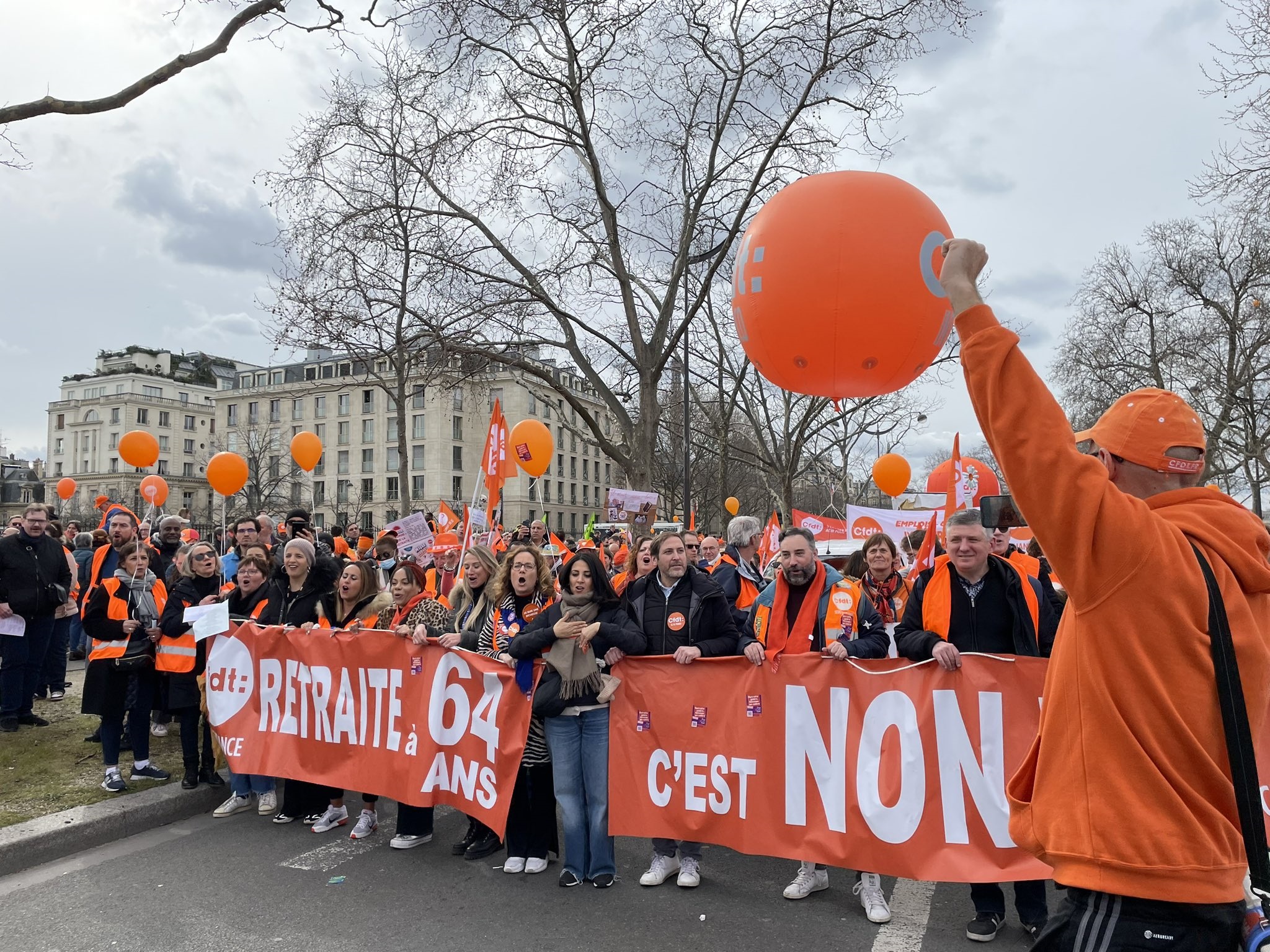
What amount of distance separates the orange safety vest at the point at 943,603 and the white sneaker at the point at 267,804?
486 centimetres

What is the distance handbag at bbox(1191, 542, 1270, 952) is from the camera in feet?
5.43

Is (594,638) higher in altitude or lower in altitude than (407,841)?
higher

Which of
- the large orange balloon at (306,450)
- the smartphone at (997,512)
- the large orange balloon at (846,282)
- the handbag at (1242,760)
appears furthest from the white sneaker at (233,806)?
the large orange balloon at (306,450)

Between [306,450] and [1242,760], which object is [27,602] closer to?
[306,450]

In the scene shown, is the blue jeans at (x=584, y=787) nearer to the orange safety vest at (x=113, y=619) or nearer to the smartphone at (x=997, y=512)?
the smartphone at (x=997, y=512)

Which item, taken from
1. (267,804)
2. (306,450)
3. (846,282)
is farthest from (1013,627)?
(306,450)

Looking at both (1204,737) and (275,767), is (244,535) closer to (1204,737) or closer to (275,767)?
(275,767)

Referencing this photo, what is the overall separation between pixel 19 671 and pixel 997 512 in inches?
354

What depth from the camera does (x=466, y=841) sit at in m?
5.61

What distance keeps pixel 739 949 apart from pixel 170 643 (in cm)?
486

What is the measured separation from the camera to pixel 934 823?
4.45 m

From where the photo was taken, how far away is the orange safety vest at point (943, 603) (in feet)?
15.3

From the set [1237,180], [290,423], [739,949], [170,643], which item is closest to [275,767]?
[170,643]

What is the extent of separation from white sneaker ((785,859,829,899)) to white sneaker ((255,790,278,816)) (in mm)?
3845
